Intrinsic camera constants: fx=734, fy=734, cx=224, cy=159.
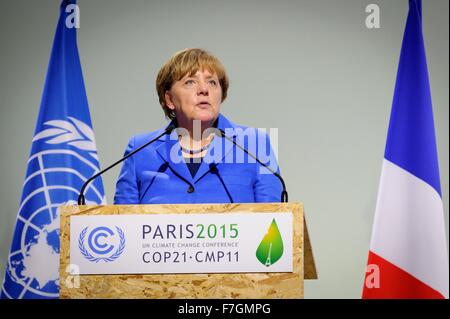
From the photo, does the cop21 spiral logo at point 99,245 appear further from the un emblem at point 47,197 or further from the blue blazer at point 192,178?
the un emblem at point 47,197

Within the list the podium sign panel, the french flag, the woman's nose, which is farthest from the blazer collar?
the french flag

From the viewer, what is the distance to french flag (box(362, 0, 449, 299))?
3.72 metres

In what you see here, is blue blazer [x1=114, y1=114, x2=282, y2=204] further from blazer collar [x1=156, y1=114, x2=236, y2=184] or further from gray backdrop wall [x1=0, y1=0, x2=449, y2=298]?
gray backdrop wall [x1=0, y1=0, x2=449, y2=298]

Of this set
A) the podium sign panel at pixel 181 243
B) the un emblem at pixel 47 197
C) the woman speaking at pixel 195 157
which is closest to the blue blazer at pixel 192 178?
the woman speaking at pixel 195 157

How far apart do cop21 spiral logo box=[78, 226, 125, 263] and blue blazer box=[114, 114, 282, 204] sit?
20.9 inches

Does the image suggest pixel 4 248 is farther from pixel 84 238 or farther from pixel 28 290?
pixel 84 238

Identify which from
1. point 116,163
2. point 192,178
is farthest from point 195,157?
point 116,163

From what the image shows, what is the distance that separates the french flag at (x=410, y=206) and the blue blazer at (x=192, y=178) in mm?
948

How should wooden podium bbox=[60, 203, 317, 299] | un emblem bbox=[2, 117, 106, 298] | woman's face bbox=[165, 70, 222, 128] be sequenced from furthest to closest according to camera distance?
un emblem bbox=[2, 117, 106, 298]
woman's face bbox=[165, 70, 222, 128]
wooden podium bbox=[60, 203, 317, 299]

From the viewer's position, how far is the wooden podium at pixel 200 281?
2.39 meters

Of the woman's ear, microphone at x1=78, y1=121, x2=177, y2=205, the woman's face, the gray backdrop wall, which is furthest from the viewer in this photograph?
the gray backdrop wall

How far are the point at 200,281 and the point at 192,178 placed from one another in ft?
2.13

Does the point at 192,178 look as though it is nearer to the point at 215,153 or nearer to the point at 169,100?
the point at 215,153

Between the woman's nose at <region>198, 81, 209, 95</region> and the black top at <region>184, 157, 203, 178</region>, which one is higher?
the woman's nose at <region>198, 81, 209, 95</region>
